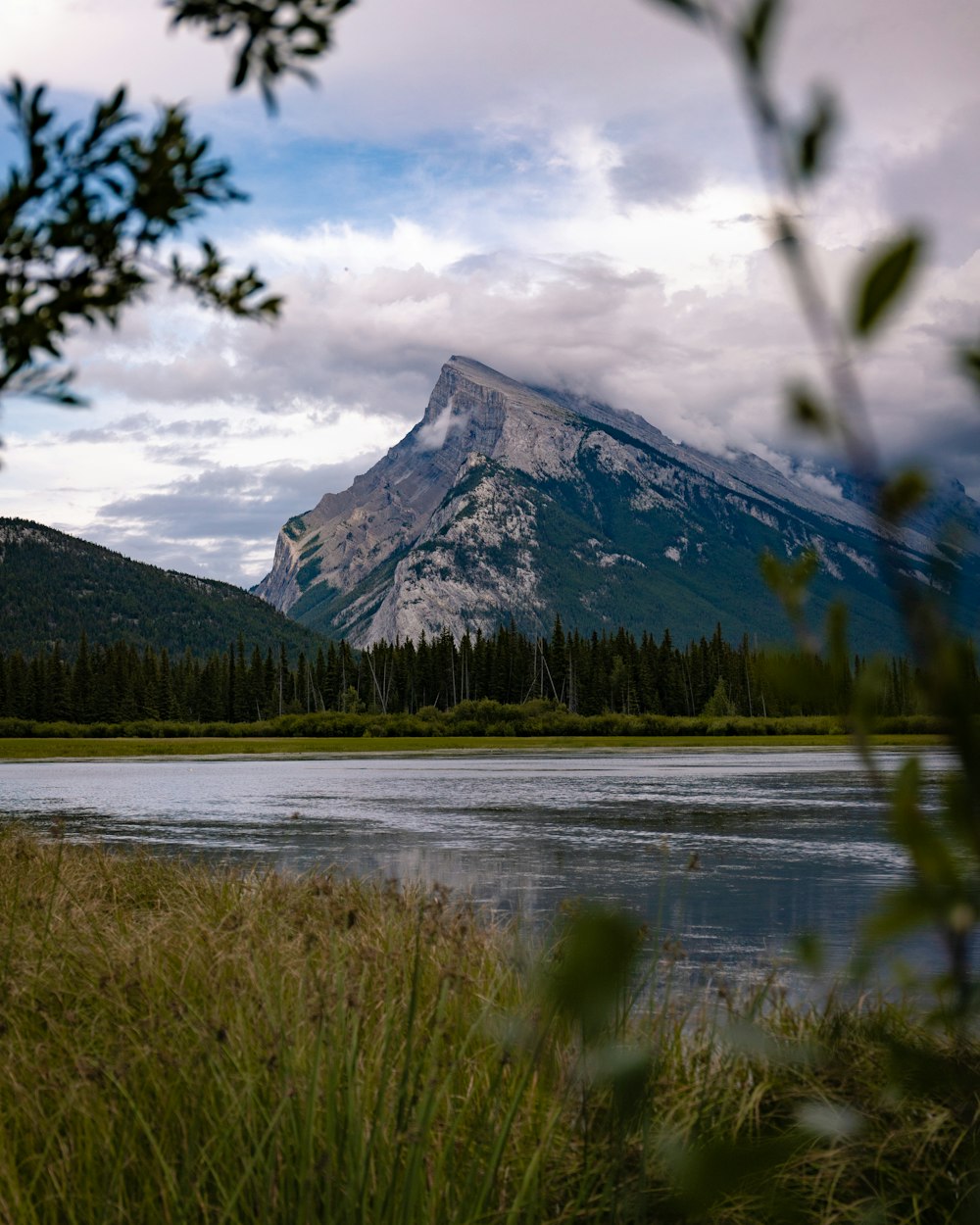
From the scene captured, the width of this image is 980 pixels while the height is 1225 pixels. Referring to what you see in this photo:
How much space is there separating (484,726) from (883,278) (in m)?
107

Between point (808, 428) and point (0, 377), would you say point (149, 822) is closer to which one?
point (0, 377)

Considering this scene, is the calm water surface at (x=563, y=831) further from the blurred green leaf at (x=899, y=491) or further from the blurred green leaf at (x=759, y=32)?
the blurred green leaf at (x=759, y=32)

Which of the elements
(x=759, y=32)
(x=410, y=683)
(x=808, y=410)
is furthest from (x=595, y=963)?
(x=410, y=683)

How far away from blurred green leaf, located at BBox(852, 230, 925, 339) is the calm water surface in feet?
4.89

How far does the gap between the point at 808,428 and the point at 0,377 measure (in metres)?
2.64

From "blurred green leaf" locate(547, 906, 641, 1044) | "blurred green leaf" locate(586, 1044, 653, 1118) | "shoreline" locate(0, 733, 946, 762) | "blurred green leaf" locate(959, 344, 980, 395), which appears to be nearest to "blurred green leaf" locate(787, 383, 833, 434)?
"blurred green leaf" locate(959, 344, 980, 395)

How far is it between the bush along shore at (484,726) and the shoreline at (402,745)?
8.01ft

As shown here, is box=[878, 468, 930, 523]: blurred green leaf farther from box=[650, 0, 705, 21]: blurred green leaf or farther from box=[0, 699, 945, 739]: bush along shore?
box=[0, 699, 945, 739]: bush along shore

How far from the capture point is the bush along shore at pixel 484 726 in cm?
10612

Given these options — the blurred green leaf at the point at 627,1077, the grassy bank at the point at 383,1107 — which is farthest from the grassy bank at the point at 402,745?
the blurred green leaf at the point at 627,1077

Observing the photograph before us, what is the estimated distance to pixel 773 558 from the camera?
119 cm

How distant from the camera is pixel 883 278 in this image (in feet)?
2.67

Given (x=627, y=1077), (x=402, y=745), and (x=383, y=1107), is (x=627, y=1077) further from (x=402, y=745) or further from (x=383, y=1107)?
(x=402, y=745)

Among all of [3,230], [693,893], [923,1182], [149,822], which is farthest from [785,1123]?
[149,822]
